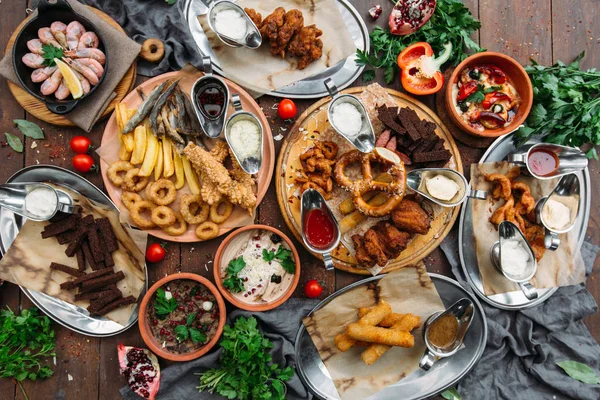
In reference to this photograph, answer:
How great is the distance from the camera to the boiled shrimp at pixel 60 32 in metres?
3.89

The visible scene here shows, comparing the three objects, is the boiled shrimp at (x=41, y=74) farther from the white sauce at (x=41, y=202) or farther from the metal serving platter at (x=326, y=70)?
the metal serving platter at (x=326, y=70)

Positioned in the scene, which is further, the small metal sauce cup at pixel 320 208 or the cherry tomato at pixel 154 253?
the cherry tomato at pixel 154 253

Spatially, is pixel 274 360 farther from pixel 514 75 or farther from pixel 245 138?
pixel 514 75

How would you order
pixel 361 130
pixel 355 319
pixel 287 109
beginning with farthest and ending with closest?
pixel 355 319
pixel 287 109
pixel 361 130

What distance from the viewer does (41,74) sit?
3.88m

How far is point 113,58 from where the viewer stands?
159 inches

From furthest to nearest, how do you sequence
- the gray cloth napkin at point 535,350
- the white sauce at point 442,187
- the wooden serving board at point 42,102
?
the gray cloth napkin at point 535,350, the wooden serving board at point 42,102, the white sauce at point 442,187

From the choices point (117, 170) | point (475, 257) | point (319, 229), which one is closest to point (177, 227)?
point (117, 170)

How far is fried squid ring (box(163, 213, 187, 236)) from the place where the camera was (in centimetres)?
400

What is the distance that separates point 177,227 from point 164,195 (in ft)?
1.01

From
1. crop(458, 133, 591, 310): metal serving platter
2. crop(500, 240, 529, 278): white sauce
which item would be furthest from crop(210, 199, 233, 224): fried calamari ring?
crop(500, 240, 529, 278): white sauce

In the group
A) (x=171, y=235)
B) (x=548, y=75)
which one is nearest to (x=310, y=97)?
(x=171, y=235)

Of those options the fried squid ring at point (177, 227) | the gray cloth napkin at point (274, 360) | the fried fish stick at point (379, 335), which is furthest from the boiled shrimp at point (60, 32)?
the fried fish stick at point (379, 335)

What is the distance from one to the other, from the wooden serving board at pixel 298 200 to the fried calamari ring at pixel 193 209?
67 cm
